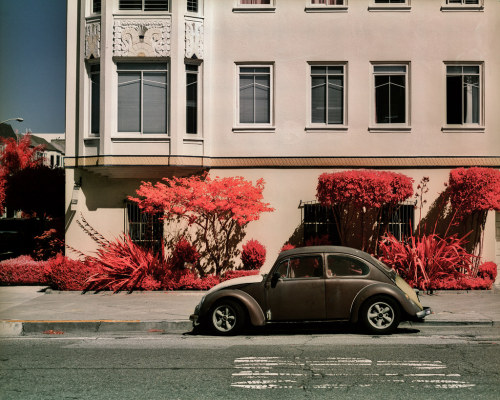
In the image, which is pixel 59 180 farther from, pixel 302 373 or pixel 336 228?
pixel 302 373

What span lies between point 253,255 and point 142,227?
3310mm

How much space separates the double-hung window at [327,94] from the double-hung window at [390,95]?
0.97 m

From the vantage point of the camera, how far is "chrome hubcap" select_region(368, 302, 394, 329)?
35.5 ft

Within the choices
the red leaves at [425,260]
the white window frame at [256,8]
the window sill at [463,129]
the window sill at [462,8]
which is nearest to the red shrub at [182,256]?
the red leaves at [425,260]

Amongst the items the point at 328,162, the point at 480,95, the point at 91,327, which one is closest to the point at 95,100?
the point at 328,162

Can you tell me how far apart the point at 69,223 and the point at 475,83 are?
1199cm

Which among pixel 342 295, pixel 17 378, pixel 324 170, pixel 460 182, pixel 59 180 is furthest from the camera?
pixel 59 180

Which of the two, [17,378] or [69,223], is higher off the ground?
[69,223]

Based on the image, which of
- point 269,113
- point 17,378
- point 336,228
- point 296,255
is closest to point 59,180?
point 269,113

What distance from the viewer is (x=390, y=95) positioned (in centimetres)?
1762

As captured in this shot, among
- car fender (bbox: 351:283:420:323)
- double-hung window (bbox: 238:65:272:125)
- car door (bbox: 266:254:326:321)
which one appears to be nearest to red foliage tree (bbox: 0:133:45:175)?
double-hung window (bbox: 238:65:272:125)

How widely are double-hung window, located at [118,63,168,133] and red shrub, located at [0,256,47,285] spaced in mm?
4454

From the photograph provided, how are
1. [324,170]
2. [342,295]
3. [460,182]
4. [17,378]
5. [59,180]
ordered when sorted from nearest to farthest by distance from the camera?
[17,378] < [342,295] < [460,182] < [324,170] < [59,180]

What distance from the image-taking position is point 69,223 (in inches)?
691
